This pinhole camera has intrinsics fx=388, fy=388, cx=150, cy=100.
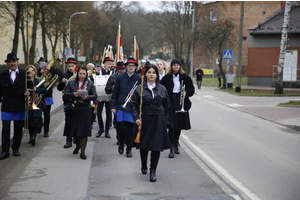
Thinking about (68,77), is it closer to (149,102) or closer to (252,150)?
(149,102)

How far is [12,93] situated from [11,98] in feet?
0.33

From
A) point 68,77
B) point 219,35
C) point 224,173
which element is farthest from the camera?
point 219,35

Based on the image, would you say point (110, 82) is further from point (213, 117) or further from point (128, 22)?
point (128, 22)

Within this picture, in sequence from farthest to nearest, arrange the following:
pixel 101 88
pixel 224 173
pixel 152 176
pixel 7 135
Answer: pixel 101 88 → pixel 7 135 → pixel 224 173 → pixel 152 176

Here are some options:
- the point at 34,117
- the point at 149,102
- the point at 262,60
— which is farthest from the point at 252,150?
the point at 262,60

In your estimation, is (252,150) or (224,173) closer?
(224,173)

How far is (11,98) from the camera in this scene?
25.1ft

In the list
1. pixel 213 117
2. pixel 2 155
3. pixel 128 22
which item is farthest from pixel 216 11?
pixel 2 155

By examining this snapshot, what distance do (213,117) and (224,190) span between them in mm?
9063

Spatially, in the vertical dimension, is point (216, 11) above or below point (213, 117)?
above

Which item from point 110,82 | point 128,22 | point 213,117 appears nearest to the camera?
point 110,82

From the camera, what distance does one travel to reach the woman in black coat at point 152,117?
6.07 m

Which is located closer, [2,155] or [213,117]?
[2,155]

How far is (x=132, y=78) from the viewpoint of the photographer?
8047 mm
